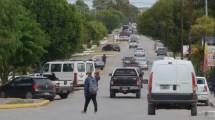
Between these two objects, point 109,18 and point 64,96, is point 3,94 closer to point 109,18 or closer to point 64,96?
point 64,96

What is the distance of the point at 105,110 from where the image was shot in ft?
107

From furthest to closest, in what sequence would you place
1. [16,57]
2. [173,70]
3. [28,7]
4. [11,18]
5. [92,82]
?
[28,7]
[16,57]
[11,18]
[92,82]
[173,70]

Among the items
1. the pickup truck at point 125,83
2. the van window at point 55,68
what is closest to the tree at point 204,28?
the van window at point 55,68

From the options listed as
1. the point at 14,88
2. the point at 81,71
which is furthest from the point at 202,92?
the point at 81,71

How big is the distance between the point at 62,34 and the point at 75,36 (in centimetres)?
180

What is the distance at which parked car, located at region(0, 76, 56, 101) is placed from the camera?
40625 mm

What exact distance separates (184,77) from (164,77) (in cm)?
74

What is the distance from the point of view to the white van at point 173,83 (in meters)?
25.6

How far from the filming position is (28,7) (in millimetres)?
62812

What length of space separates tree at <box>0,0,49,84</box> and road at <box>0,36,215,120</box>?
4125 millimetres

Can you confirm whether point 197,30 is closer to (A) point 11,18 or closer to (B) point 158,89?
(A) point 11,18

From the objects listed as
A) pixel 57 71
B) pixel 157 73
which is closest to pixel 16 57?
pixel 57 71

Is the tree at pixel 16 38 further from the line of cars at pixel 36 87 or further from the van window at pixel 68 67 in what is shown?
the van window at pixel 68 67

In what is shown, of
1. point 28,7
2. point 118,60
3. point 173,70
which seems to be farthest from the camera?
point 118,60
